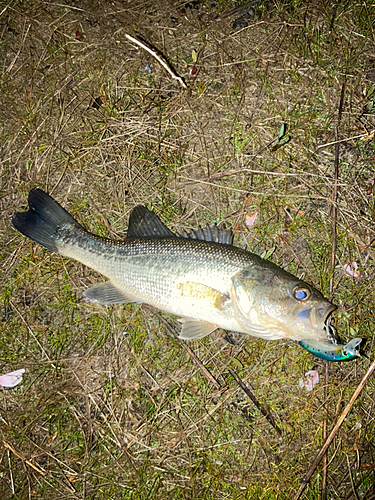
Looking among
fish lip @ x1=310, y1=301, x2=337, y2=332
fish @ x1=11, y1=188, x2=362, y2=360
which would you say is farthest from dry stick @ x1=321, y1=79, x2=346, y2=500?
fish lip @ x1=310, y1=301, x2=337, y2=332

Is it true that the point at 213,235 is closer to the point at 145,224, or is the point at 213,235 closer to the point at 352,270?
the point at 145,224

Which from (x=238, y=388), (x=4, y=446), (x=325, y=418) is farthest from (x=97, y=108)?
(x=325, y=418)

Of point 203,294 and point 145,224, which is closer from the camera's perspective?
point 203,294

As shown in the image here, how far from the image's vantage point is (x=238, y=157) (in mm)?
3986

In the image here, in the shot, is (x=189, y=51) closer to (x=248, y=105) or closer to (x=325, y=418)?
(x=248, y=105)

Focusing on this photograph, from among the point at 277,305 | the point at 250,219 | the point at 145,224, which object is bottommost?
the point at 277,305

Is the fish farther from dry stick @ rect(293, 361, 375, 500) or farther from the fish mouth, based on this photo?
dry stick @ rect(293, 361, 375, 500)

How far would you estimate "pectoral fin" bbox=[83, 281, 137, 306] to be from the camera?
3676 mm

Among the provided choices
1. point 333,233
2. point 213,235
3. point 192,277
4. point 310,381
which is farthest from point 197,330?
point 333,233

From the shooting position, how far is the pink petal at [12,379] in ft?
13.0

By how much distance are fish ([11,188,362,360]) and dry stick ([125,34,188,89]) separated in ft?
4.89

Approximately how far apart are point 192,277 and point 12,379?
231cm

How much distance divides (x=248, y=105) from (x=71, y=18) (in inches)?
85.0

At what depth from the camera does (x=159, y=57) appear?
4.00 metres
